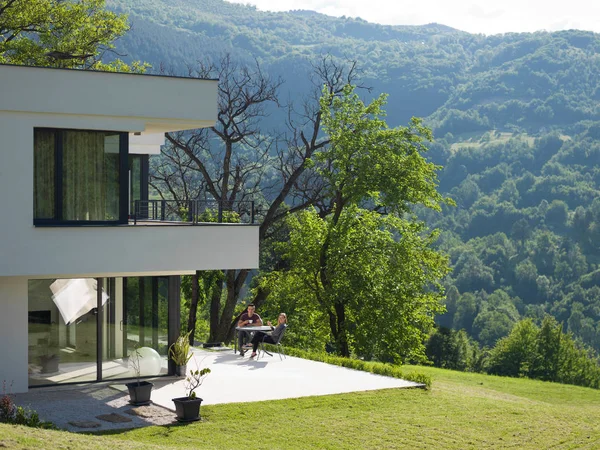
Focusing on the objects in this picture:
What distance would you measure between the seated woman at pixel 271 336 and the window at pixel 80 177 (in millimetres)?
6561

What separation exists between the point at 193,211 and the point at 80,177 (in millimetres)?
2824

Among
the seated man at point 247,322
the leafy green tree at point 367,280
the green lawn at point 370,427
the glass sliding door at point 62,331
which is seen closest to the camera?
the green lawn at point 370,427

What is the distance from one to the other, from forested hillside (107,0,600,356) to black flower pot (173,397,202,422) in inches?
2886

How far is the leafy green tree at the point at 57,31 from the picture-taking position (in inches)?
1261

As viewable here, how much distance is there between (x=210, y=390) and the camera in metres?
18.3

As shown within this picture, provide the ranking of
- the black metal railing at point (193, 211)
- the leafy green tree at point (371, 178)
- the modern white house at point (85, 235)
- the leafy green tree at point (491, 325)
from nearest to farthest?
the modern white house at point (85, 235) → the black metal railing at point (193, 211) → the leafy green tree at point (371, 178) → the leafy green tree at point (491, 325)

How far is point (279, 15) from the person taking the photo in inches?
6772

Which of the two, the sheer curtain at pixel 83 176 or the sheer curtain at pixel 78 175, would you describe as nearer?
the sheer curtain at pixel 78 175

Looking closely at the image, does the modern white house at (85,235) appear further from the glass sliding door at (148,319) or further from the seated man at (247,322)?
the seated man at (247,322)

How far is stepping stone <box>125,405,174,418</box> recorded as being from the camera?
15.8 m

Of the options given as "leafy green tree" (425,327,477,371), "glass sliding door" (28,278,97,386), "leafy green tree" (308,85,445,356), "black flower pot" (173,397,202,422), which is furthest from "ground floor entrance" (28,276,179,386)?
"leafy green tree" (425,327,477,371)

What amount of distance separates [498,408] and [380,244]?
14100 mm

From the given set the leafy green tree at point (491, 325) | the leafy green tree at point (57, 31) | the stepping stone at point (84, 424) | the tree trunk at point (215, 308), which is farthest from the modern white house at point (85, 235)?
the leafy green tree at point (491, 325)

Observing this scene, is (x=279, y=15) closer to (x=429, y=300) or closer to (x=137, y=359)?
(x=429, y=300)
